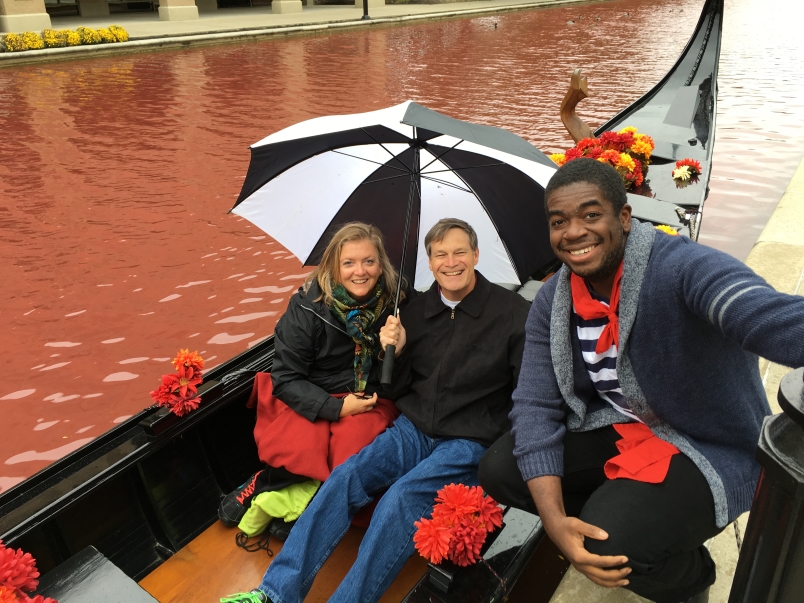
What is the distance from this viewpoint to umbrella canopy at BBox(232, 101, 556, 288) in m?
2.39

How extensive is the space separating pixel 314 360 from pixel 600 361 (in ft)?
3.35

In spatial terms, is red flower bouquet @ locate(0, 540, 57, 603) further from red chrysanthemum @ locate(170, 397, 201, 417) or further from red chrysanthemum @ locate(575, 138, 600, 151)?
red chrysanthemum @ locate(575, 138, 600, 151)

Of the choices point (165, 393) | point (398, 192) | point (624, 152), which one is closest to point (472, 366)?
point (398, 192)

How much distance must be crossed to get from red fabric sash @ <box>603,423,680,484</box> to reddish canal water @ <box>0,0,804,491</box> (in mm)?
2772

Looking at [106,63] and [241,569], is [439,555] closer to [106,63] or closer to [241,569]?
[241,569]

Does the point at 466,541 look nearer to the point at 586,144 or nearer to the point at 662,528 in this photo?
the point at 662,528

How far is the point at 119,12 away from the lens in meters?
20.5

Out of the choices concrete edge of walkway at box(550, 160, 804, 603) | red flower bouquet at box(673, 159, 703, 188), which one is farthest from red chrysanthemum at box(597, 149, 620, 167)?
concrete edge of walkway at box(550, 160, 804, 603)

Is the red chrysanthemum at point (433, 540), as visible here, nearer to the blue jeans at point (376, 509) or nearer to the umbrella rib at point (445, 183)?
the blue jeans at point (376, 509)

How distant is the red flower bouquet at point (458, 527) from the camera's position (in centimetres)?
166

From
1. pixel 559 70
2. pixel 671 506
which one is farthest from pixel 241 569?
pixel 559 70

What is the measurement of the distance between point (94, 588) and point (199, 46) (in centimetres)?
1540

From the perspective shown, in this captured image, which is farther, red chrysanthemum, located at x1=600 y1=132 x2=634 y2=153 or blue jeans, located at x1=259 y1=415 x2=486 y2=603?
red chrysanthemum, located at x1=600 y1=132 x2=634 y2=153

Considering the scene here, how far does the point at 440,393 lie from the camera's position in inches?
85.0
